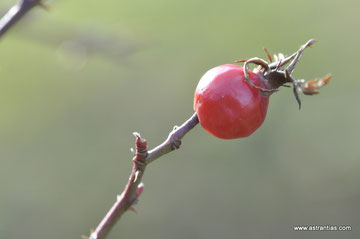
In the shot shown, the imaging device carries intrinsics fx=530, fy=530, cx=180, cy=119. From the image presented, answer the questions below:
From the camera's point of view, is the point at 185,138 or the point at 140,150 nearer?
the point at 140,150

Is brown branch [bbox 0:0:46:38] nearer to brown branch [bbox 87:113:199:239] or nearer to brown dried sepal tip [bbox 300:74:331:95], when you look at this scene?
brown branch [bbox 87:113:199:239]

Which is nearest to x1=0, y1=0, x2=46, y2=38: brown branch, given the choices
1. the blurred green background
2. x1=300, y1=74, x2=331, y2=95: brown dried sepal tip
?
x1=300, y1=74, x2=331, y2=95: brown dried sepal tip

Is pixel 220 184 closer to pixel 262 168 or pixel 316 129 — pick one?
pixel 262 168

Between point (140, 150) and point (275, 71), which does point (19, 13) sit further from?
point (275, 71)

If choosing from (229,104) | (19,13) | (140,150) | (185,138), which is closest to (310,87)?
(229,104)

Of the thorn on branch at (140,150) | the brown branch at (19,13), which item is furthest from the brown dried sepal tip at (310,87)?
the brown branch at (19,13)

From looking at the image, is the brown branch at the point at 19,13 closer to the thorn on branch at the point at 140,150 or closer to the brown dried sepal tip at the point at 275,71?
the thorn on branch at the point at 140,150
